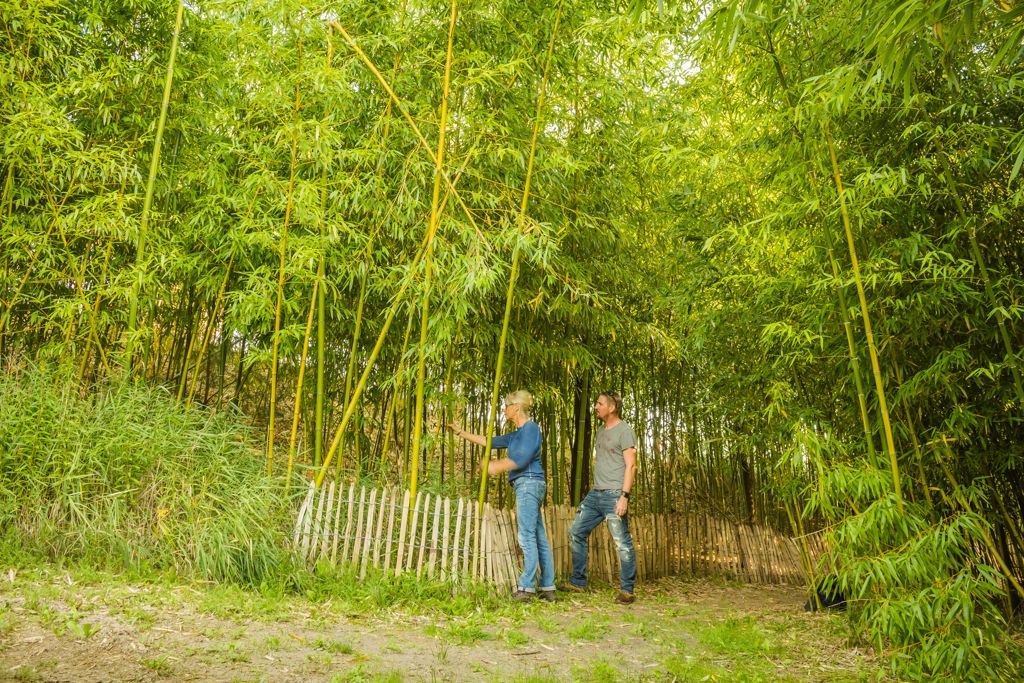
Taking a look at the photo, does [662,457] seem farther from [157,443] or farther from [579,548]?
[157,443]

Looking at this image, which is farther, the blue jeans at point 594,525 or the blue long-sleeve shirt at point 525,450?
the blue jeans at point 594,525

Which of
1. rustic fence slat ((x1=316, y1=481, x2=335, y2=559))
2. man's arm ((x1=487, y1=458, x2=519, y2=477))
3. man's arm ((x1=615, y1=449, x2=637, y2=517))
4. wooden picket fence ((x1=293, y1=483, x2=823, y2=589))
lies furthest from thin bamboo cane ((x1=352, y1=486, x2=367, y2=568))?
man's arm ((x1=615, y1=449, x2=637, y2=517))

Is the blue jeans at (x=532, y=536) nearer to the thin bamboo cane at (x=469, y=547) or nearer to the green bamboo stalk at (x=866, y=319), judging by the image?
the thin bamboo cane at (x=469, y=547)

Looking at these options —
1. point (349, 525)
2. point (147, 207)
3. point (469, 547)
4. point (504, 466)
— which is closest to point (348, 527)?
point (349, 525)

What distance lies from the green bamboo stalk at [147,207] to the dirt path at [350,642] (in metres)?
1.45

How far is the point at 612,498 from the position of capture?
4637mm

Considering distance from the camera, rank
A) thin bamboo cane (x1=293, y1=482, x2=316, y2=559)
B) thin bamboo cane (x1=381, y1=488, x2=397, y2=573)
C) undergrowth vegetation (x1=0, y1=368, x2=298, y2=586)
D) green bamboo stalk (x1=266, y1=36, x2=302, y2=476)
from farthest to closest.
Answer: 1. green bamboo stalk (x1=266, y1=36, x2=302, y2=476)
2. thin bamboo cane (x1=381, y1=488, x2=397, y2=573)
3. thin bamboo cane (x1=293, y1=482, x2=316, y2=559)
4. undergrowth vegetation (x1=0, y1=368, x2=298, y2=586)

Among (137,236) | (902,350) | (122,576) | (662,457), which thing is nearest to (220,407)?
(137,236)

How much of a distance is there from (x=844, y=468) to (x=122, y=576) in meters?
3.54

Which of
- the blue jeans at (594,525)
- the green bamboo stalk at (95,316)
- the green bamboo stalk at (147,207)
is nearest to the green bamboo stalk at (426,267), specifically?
the blue jeans at (594,525)

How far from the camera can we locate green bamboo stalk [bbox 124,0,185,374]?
4180mm

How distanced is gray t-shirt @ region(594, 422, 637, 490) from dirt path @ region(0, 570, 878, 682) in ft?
2.78

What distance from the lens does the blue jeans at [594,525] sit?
180 inches

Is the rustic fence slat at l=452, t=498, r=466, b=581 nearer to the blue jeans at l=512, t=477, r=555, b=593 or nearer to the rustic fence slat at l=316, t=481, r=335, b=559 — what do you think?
the blue jeans at l=512, t=477, r=555, b=593
